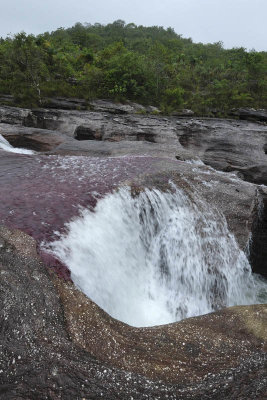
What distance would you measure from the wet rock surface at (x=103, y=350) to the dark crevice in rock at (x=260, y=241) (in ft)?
16.7

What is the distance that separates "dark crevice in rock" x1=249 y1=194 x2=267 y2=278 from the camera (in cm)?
906

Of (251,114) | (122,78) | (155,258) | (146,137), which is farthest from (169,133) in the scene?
(155,258)

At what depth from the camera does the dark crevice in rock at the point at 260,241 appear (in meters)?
9.06

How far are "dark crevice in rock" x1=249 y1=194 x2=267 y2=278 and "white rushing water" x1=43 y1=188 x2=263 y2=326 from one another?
68 cm

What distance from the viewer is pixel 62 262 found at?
184 inches

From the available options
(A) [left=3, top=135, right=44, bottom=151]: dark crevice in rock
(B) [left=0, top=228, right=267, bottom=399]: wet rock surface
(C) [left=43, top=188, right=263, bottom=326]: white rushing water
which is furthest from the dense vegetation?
(B) [left=0, top=228, right=267, bottom=399]: wet rock surface

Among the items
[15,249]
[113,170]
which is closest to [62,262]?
[15,249]

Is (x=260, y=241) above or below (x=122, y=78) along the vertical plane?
below

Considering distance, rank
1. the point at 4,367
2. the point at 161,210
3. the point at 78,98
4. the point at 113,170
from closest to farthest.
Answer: the point at 4,367, the point at 161,210, the point at 113,170, the point at 78,98

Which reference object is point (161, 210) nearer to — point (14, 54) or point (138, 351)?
point (138, 351)

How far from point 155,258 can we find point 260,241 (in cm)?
399

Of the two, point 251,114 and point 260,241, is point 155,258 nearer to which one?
point 260,241

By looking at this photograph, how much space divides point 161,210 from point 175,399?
5.25 meters

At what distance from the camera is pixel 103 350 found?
3.43 metres
